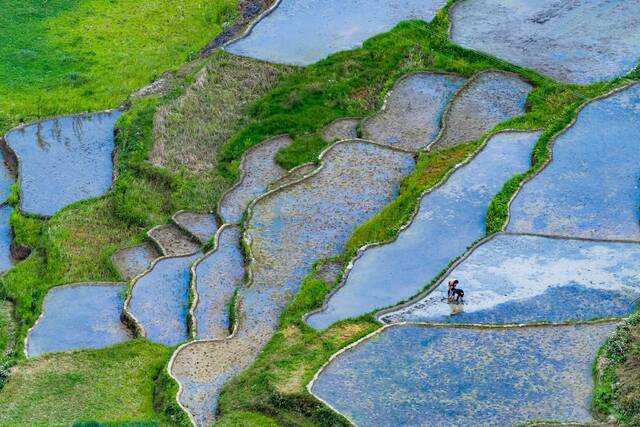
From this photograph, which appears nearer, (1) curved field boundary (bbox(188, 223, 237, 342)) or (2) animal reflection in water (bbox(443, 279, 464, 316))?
(2) animal reflection in water (bbox(443, 279, 464, 316))

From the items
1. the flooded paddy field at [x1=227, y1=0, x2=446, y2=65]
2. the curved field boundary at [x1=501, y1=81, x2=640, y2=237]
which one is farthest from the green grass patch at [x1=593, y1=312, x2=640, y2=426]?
the flooded paddy field at [x1=227, y1=0, x2=446, y2=65]

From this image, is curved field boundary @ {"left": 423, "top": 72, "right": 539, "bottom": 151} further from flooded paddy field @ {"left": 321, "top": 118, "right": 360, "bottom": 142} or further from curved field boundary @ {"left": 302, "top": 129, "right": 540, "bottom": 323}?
flooded paddy field @ {"left": 321, "top": 118, "right": 360, "bottom": 142}

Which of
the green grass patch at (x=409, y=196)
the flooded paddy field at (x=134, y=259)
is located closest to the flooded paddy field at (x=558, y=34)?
the green grass patch at (x=409, y=196)

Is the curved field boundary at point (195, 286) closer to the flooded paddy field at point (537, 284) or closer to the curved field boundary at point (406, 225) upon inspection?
the curved field boundary at point (406, 225)

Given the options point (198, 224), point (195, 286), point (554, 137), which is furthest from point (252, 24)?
point (195, 286)

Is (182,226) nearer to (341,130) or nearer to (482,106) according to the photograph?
(341,130)

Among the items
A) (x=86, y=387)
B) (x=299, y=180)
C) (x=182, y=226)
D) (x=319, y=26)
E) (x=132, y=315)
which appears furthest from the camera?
(x=319, y=26)
